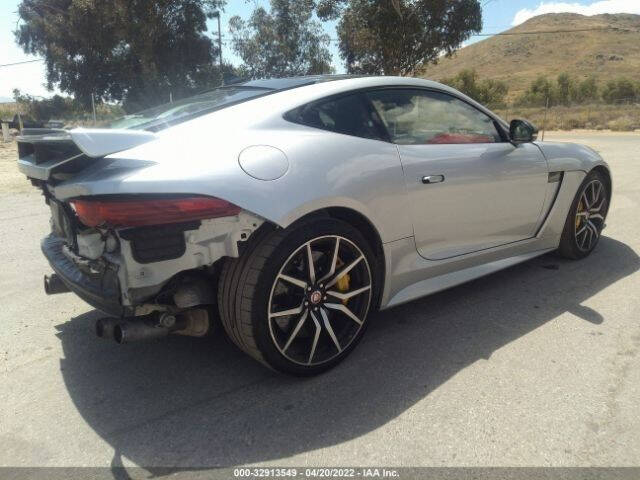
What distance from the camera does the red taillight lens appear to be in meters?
2.13

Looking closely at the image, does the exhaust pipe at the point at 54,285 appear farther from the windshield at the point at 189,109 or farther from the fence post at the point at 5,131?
the fence post at the point at 5,131

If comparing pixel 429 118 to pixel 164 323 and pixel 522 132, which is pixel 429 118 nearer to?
pixel 522 132

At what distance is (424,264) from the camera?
3.12 m

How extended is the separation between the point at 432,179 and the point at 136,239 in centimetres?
170

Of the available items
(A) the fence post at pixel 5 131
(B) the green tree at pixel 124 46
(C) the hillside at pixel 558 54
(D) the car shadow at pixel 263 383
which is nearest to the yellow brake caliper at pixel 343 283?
(D) the car shadow at pixel 263 383

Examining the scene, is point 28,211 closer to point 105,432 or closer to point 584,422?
point 105,432

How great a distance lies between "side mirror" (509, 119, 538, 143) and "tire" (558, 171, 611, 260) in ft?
2.94

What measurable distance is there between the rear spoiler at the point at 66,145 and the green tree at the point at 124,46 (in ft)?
88.8

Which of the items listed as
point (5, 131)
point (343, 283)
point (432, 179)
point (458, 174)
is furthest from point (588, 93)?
point (343, 283)

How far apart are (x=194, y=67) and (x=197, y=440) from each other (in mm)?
33224

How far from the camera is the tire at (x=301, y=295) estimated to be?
239cm

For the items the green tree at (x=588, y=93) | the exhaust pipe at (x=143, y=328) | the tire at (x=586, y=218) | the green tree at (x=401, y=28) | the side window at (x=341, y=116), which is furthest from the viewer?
the green tree at (x=588, y=93)

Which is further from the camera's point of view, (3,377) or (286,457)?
(3,377)

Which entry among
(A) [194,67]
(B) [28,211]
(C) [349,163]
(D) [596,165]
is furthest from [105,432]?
(A) [194,67]
